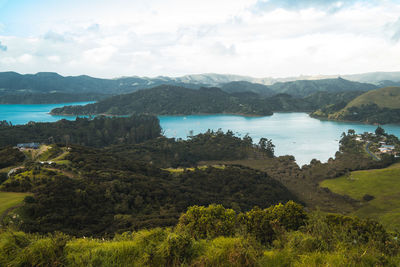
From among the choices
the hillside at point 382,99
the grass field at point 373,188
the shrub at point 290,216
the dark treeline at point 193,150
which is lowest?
the grass field at point 373,188

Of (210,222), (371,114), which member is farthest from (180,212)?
(371,114)

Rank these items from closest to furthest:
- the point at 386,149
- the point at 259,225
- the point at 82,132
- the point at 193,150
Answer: the point at 259,225
the point at 386,149
the point at 193,150
the point at 82,132

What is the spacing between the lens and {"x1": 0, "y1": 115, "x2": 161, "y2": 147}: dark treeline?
278 ft

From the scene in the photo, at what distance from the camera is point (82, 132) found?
9744 cm

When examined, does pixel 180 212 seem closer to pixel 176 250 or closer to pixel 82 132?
pixel 176 250

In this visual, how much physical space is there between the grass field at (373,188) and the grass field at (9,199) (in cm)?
4057

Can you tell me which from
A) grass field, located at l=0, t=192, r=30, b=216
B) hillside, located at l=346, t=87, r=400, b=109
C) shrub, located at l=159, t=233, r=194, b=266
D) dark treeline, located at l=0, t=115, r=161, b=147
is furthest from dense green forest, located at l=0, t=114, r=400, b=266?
hillside, located at l=346, t=87, r=400, b=109

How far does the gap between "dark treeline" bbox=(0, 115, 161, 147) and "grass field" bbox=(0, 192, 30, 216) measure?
6622 centimetres

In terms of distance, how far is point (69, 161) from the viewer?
3491cm

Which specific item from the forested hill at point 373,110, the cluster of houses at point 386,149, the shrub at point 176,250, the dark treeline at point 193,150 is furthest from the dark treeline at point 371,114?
the shrub at point 176,250

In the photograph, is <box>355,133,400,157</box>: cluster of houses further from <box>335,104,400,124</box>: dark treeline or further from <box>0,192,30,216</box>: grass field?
<box>0,192,30,216</box>: grass field

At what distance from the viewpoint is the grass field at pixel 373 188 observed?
3984 cm

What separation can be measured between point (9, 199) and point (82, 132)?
83.0m

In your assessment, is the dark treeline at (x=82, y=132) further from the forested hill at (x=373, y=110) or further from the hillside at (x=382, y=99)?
the hillside at (x=382, y=99)
